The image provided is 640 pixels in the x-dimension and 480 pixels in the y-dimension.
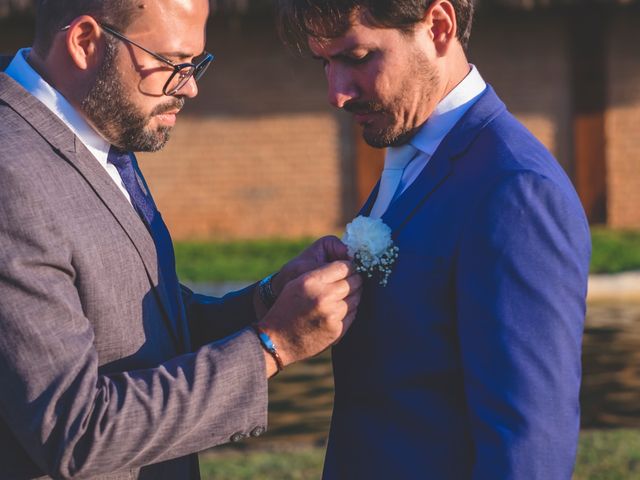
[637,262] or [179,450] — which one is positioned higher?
[179,450]

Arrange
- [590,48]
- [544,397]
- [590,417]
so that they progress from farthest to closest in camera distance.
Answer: [590,48] < [590,417] < [544,397]

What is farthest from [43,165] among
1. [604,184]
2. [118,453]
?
[604,184]

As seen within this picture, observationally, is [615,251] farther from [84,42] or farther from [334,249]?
[84,42]

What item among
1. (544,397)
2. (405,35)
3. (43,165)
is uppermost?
(405,35)

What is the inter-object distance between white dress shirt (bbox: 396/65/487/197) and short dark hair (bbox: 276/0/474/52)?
147 mm

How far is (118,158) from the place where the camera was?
10.1ft

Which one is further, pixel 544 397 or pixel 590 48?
pixel 590 48

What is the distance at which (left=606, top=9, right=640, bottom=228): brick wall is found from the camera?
15.6 meters

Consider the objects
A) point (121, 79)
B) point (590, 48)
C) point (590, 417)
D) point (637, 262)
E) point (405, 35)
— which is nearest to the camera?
point (405, 35)

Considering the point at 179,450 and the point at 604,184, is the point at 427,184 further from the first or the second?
the point at 604,184

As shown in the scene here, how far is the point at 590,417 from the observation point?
23.9ft

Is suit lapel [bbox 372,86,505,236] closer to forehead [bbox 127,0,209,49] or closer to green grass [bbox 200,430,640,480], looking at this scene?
forehead [bbox 127,0,209,49]

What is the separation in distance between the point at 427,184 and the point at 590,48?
1383 centimetres

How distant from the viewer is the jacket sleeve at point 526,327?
2.39 meters
